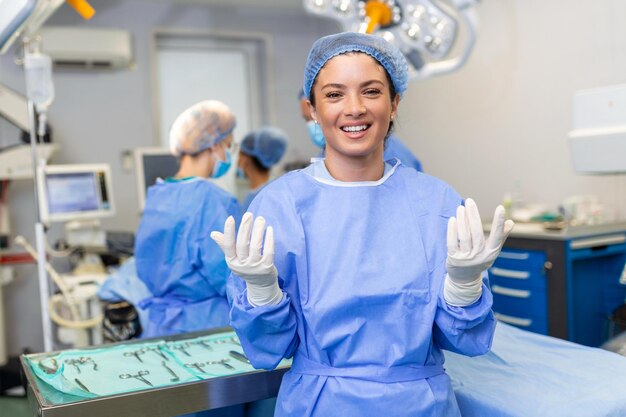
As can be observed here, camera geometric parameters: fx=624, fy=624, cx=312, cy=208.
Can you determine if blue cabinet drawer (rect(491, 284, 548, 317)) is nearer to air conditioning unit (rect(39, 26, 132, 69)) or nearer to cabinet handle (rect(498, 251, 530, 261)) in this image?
cabinet handle (rect(498, 251, 530, 261))

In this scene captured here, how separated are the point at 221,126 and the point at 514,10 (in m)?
2.38

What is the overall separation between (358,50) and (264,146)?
2028 mm

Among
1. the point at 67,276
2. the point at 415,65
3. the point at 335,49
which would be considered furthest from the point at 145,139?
the point at 335,49

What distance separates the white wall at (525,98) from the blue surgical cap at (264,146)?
1.04 meters


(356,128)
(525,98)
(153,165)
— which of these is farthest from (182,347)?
(525,98)

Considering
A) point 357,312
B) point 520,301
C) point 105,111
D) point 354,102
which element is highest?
point 105,111

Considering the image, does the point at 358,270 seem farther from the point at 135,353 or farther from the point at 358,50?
the point at 135,353

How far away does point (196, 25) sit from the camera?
504cm

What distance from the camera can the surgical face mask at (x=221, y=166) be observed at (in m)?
2.38

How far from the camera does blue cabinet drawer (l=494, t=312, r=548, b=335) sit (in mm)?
3076

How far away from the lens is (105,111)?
15.3ft

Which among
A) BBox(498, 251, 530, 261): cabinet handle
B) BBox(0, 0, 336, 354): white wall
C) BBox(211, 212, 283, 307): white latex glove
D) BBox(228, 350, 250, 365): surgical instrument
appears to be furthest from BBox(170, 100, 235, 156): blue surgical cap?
BBox(0, 0, 336, 354): white wall

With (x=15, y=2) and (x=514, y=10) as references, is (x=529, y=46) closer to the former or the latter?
(x=514, y=10)

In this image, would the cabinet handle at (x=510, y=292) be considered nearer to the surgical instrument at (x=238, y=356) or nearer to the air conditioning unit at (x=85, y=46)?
the surgical instrument at (x=238, y=356)
